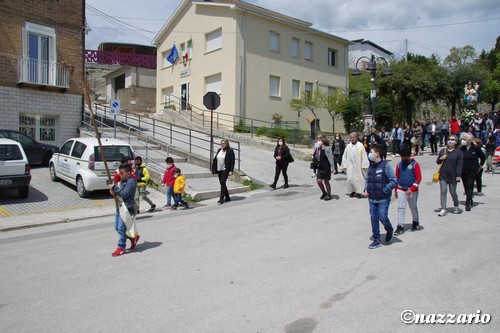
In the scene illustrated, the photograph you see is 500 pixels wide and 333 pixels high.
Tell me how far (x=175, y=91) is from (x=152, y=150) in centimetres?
1736

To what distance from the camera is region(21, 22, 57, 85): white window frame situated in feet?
58.1

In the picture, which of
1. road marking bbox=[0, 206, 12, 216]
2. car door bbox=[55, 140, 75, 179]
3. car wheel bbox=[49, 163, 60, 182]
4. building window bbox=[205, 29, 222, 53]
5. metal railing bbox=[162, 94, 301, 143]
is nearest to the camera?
road marking bbox=[0, 206, 12, 216]

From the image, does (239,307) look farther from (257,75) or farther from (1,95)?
(257,75)

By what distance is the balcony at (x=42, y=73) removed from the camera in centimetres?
1767

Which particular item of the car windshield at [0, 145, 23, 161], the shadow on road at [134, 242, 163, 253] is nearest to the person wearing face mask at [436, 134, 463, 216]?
the shadow on road at [134, 242, 163, 253]

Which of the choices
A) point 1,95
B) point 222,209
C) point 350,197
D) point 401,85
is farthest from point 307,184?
point 401,85

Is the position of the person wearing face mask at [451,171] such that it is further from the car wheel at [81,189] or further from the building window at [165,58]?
the building window at [165,58]

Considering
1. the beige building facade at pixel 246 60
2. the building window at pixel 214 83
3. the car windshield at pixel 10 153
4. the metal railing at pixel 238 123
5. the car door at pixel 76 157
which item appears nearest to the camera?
the car windshield at pixel 10 153

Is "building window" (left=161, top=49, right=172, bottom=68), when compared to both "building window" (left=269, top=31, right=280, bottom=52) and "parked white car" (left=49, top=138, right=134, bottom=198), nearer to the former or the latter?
"building window" (left=269, top=31, right=280, bottom=52)

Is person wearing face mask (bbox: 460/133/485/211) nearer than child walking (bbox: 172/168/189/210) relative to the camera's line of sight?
Yes

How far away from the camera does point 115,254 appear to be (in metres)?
6.75

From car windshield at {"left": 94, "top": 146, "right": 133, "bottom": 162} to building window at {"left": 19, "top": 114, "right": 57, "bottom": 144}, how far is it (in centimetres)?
832

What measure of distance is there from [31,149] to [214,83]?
16.0m

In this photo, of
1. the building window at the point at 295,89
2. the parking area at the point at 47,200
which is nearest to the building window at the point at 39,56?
the parking area at the point at 47,200
